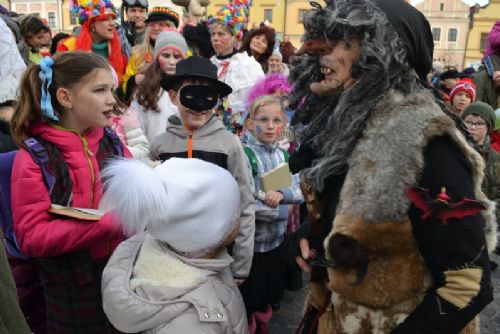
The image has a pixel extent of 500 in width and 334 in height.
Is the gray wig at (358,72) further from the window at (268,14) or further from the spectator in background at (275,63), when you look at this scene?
the window at (268,14)

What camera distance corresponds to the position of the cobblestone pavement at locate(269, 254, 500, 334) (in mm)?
3184

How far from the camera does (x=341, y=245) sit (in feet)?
3.97

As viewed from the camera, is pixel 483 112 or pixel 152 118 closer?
pixel 152 118

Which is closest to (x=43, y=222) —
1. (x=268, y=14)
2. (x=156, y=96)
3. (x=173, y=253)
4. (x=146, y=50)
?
(x=173, y=253)

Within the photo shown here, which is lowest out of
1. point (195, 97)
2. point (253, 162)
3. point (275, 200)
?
point (275, 200)

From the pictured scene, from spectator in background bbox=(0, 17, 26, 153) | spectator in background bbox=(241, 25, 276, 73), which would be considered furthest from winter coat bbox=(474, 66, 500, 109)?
spectator in background bbox=(0, 17, 26, 153)

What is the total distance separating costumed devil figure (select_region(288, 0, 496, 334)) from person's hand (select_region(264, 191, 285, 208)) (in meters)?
1.38

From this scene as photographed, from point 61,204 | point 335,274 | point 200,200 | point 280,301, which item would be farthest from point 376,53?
point 280,301

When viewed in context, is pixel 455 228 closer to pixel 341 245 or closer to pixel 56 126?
pixel 341 245

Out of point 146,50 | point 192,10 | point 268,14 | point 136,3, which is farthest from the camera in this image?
point 268,14

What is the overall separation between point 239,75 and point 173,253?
3.64 meters

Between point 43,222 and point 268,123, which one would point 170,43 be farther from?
point 43,222

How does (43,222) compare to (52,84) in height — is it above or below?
below

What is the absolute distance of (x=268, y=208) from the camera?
292 cm
